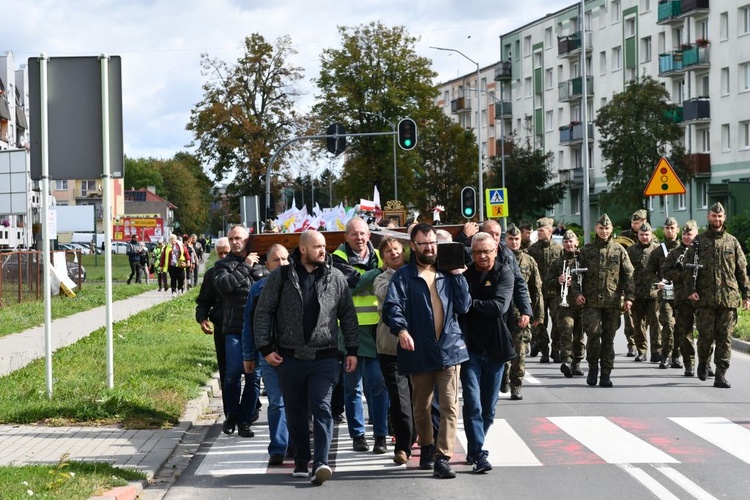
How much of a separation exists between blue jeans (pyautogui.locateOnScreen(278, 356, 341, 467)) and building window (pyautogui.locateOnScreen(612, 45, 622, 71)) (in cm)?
6924

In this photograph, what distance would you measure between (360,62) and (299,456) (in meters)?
70.3

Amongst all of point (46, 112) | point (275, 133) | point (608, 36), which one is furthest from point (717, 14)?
point (46, 112)

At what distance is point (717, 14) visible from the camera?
207ft

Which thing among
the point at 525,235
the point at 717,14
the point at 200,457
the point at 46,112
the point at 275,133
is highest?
the point at 717,14

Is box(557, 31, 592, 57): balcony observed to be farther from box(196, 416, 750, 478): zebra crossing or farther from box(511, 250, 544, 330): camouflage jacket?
box(196, 416, 750, 478): zebra crossing

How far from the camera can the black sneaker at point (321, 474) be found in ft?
28.7

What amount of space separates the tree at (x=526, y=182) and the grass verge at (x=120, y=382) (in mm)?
53128

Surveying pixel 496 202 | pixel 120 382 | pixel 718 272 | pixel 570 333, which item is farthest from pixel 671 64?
pixel 120 382

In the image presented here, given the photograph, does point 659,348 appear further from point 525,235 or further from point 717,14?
point 717,14

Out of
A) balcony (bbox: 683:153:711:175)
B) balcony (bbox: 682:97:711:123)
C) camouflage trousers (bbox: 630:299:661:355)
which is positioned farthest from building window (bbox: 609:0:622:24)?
camouflage trousers (bbox: 630:299:661:355)

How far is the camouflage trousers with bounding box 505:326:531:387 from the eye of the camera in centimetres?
1302

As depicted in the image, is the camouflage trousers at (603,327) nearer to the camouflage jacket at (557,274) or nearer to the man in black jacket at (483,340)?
the camouflage jacket at (557,274)

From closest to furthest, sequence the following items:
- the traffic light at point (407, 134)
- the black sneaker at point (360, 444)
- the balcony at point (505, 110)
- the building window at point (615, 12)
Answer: the black sneaker at point (360, 444)
the traffic light at point (407, 134)
the building window at point (615, 12)
the balcony at point (505, 110)

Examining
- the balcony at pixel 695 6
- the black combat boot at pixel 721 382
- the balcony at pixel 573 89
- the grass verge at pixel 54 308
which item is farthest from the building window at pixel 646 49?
the black combat boot at pixel 721 382
